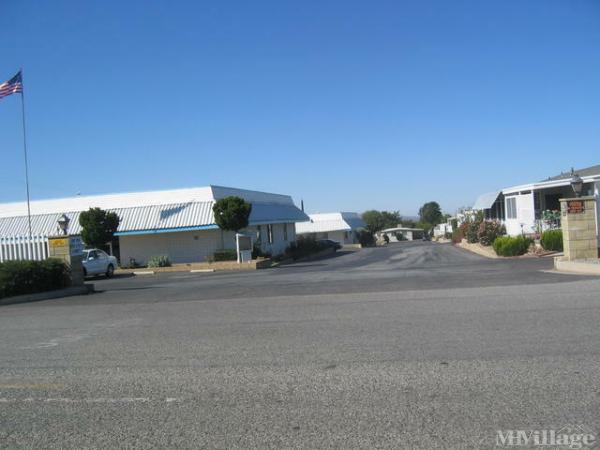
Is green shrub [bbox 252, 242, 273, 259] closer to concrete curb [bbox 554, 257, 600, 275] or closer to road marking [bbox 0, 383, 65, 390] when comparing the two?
concrete curb [bbox 554, 257, 600, 275]

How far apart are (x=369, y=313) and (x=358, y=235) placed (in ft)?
238

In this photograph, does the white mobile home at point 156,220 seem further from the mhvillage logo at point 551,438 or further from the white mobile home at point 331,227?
the white mobile home at point 331,227

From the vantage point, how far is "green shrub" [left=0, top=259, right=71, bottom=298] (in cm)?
1720

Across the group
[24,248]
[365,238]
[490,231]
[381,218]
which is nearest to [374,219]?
[381,218]

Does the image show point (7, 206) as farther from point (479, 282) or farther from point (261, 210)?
point (479, 282)

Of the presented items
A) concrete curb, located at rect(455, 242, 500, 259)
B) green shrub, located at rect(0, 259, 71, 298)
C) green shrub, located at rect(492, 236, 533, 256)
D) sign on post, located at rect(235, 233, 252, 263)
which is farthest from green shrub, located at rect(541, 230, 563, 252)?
green shrub, located at rect(0, 259, 71, 298)

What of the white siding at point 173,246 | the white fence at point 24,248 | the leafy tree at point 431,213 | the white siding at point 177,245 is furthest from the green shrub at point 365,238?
the leafy tree at point 431,213

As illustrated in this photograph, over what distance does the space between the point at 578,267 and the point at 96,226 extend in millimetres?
26653

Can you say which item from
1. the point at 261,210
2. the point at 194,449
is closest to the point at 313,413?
the point at 194,449

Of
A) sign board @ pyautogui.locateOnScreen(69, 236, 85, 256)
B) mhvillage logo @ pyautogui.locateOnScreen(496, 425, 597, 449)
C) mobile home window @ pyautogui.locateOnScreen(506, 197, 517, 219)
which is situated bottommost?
mhvillage logo @ pyautogui.locateOnScreen(496, 425, 597, 449)

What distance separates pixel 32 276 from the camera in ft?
59.0

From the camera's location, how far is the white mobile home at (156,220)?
35812mm

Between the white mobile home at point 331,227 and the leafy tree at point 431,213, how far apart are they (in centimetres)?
8320

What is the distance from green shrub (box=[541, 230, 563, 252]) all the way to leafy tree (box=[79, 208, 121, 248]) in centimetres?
2446
